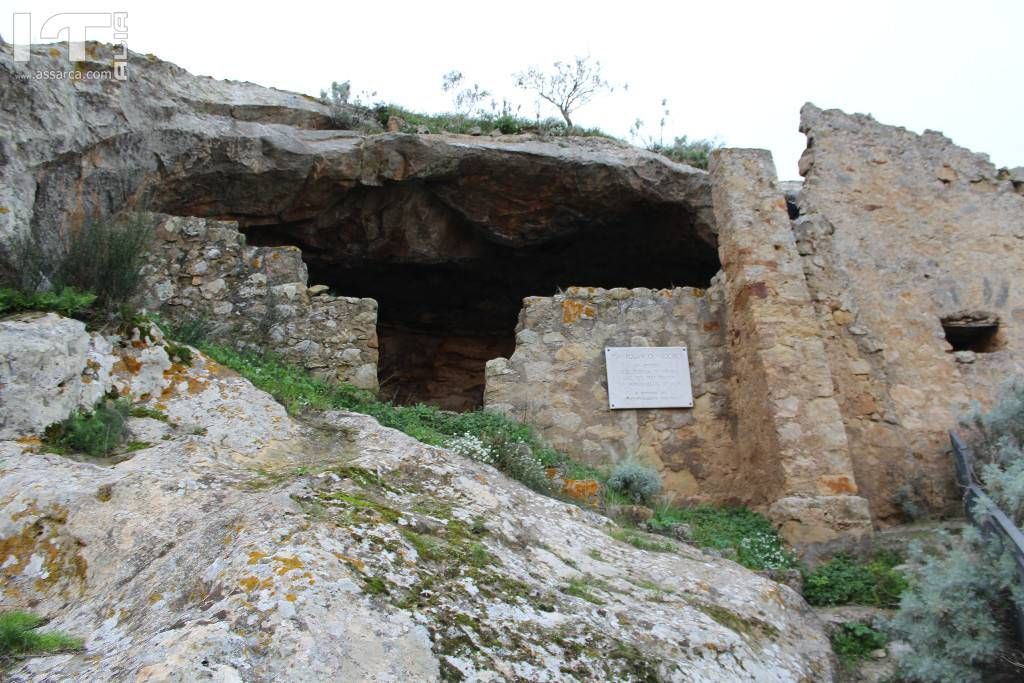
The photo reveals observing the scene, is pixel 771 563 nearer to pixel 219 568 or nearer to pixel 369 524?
pixel 369 524

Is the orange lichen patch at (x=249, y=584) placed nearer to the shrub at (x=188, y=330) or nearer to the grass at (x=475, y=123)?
the shrub at (x=188, y=330)

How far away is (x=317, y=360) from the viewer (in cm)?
675

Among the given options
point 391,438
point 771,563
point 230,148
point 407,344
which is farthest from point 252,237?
point 771,563

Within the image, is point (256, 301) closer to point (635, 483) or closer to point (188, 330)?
point (188, 330)

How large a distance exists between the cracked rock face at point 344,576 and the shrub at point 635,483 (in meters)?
1.66

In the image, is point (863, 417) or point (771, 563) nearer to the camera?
point (771, 563)

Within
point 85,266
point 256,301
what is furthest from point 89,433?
point 256,301

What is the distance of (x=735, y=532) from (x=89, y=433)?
4.27 metres

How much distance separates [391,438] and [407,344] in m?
7.48

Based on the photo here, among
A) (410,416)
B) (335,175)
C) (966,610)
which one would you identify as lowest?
(966,610)

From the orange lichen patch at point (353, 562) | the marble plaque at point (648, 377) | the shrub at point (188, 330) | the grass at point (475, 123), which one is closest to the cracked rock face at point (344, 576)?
the orange lichen patch at point (353, 562)

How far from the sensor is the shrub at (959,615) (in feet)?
11.1

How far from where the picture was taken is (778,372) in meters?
6.48

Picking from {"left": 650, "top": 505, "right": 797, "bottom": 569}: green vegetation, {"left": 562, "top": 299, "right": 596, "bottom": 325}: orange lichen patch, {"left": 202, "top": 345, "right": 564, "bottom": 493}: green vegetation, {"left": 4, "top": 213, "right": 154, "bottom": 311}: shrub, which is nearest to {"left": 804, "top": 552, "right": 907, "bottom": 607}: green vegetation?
{"left": 650, "top": 505, "right": 797, "bottom": 569}: green vegetation
